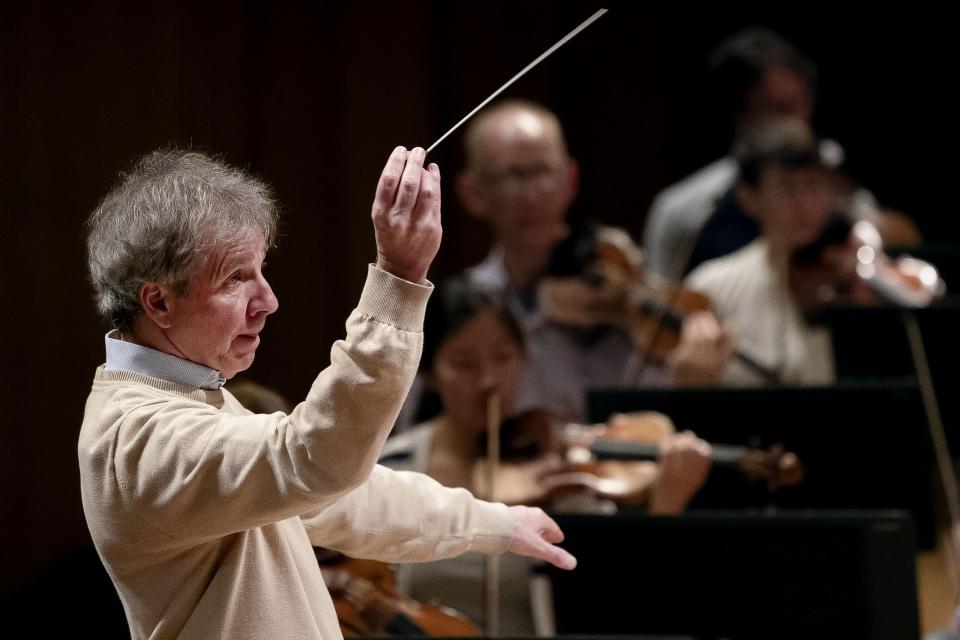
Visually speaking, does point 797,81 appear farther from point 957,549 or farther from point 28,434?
point 28,434

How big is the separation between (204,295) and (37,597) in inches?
63.8

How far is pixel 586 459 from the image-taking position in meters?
2.51

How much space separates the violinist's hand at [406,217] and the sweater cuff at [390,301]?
0.01 meters

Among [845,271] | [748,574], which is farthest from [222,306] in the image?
[845,271]

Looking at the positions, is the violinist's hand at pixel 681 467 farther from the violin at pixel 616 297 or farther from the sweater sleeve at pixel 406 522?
the sweater sleeve at pixel 406 522

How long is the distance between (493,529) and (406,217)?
1.24 ft

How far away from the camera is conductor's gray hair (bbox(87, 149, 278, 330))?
111 cm

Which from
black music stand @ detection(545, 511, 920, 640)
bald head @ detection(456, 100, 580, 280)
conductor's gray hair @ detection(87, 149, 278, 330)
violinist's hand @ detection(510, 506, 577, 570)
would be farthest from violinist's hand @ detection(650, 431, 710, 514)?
conductor's gray hair @ detection(87, 149, 278, 330)

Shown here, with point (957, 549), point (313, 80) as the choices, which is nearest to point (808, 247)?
point (957, 549)

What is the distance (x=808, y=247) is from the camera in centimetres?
298

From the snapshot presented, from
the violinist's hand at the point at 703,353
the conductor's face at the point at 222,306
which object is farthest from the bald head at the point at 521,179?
the conductor's face at the point at 222,306

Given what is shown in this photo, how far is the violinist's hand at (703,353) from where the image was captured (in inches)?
113

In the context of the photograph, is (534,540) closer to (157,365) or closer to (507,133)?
(157,365)

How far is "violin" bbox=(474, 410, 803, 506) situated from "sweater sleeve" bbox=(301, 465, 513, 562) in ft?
3.82
